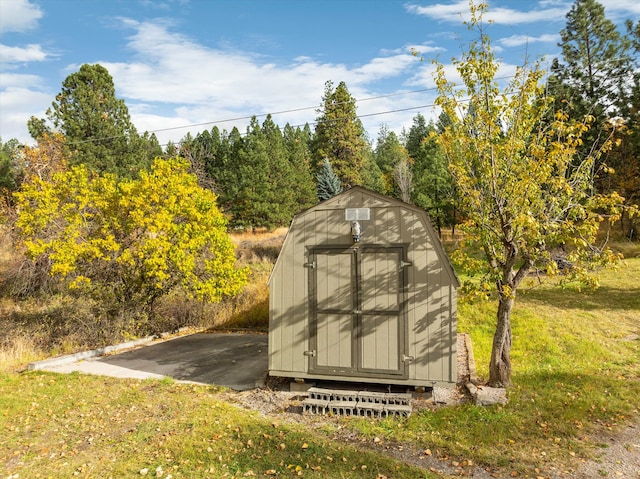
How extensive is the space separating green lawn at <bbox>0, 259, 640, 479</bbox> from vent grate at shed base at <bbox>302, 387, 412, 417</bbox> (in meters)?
0.24

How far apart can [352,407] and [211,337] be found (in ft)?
22.9

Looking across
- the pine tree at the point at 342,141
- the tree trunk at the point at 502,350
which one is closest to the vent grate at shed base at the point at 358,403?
the tree trunk at the point at 502,350

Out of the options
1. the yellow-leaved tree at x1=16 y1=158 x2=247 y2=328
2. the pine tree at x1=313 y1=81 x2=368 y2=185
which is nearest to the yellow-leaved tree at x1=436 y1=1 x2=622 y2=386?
the yellow-leaved tree at x1=16 y1=158 x2=247 y2=328

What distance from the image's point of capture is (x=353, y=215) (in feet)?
23.9

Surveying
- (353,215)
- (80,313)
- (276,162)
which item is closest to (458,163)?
(353,215)

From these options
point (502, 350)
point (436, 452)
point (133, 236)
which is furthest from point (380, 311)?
point (133, 236)

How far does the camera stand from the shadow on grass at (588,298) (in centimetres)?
1375

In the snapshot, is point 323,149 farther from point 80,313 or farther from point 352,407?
point 352,407

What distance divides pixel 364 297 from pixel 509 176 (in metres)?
2.88

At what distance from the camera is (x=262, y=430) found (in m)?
6.06

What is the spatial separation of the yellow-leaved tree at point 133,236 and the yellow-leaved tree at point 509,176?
708cm

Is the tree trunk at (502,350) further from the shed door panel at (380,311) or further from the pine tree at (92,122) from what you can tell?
the pine tree at (92,122)

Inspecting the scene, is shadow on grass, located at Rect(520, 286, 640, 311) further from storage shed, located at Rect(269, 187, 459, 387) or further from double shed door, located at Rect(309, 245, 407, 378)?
double shed door, located at Rect(309, 245, 407, 378)

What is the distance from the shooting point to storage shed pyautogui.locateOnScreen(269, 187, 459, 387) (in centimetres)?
696
